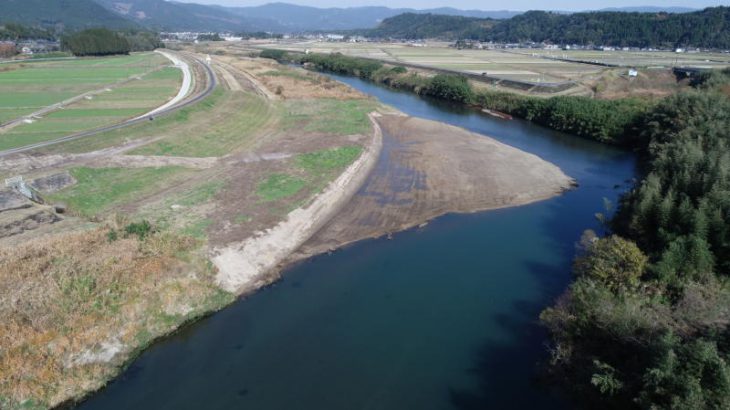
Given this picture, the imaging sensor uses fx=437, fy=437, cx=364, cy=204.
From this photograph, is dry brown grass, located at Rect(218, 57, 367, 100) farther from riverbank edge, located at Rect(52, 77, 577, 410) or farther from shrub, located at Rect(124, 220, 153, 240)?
shrub, located at Rect(124, 220, 153, 240)

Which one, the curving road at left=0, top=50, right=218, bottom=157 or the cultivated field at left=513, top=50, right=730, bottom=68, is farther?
the cultivated field at left=513, top=50, right=730, bottom=68

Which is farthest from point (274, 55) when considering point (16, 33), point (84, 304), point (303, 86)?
point (84, 304)

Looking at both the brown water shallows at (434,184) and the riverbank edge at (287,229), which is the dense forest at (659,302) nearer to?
the brown water shallows at (434,184)

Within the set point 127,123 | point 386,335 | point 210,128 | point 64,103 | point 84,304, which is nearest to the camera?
point 84,304

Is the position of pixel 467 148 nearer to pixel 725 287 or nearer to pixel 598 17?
pixel 725 287

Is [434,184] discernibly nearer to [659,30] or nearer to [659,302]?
[659,302]

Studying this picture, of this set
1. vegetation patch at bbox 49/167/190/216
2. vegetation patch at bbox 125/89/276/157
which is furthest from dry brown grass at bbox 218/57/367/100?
vegetation patch at bbox 49/167/190/216

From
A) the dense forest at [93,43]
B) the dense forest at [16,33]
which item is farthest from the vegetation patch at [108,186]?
the dense forest at [16,33]
